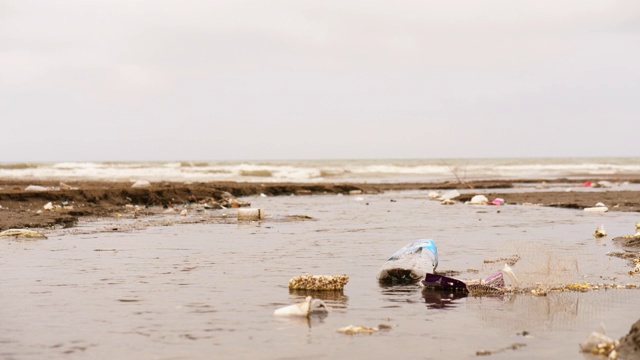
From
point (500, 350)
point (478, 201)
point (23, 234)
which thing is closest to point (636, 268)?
point (500, 350)

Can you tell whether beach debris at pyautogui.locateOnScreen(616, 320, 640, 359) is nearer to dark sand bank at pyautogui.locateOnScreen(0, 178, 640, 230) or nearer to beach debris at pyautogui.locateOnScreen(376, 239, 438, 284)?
beach debris at pyautogui.locateOnScreen(376, 239, 438, 284)

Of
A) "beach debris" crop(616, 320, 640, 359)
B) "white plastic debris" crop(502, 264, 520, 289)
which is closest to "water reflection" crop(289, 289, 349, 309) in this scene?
"white plastic debris" crop(502, 264, 520, 289)

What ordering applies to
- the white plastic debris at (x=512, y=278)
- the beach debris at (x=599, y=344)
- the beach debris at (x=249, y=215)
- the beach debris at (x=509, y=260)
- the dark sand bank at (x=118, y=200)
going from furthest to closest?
the beach debris at (x=249, y=215) → the dark sand bank at (x=118, y=200) → the beach debris at (x=509, y=260) → the white plastic debris at (x=512, y=278) → the beach debris at (x=599, y=344)

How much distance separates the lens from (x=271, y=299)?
27.7 ft

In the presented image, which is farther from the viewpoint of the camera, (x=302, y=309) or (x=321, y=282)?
(x=321, y=282)

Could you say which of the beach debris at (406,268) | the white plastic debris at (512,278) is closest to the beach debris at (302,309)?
the beach debris at (406,268)

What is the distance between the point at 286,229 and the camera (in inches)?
671

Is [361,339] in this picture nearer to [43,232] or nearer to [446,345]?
[446,345]

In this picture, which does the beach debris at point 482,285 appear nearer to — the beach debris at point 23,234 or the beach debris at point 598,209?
the beach debris at point 23,234

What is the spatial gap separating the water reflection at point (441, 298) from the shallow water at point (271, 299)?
2cm

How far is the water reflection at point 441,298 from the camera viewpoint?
8141 mm

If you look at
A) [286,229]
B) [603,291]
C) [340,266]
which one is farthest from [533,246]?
[286,229]

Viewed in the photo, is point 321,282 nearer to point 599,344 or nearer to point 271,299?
point 271,299

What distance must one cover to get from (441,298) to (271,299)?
6.19 ft
